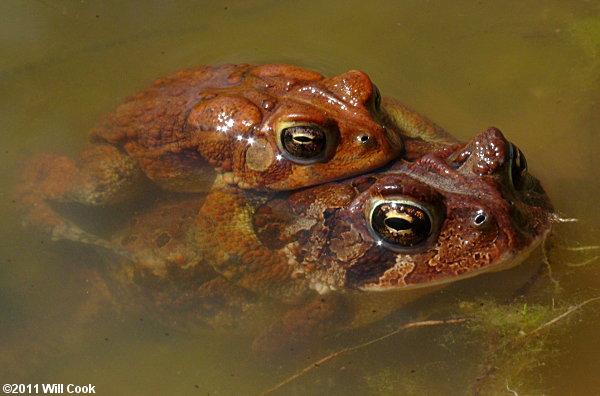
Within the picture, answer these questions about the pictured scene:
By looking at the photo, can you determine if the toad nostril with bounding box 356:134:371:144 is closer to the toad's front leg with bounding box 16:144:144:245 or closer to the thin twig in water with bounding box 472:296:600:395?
the thin twig in water with bounding box 472:296:600:395

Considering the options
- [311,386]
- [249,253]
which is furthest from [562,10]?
[311,386]

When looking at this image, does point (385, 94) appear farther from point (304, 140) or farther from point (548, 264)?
point (548, 264)

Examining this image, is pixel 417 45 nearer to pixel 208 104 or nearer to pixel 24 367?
pixel 208 104

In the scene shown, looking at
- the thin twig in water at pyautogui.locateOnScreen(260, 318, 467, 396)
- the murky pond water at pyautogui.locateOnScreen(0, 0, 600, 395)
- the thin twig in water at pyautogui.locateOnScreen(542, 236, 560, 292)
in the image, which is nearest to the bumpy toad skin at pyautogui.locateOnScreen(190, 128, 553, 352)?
the thin twig in water at pyautogui.locateOnScreen(260, 318, 467, 396)

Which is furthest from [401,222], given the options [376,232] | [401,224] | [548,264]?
[548,264]

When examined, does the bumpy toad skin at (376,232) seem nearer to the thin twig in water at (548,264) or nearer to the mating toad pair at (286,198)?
the mating toad pair at (286,198)
